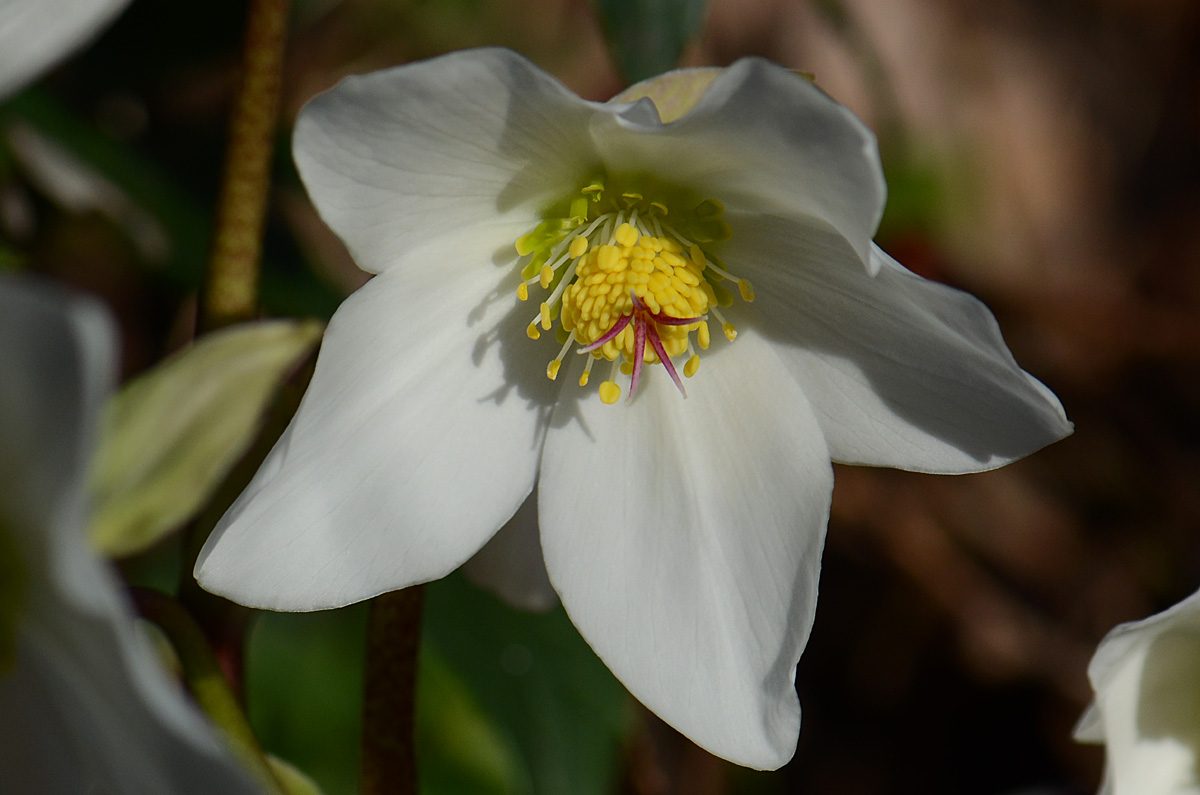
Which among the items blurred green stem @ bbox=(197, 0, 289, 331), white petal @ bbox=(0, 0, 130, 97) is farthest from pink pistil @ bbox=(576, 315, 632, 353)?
white petal @ bbox=(0, 0, 130, 97)

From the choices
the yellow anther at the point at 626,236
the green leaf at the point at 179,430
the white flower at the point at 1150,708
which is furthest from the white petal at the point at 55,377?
the white flower at the point at 1150,708

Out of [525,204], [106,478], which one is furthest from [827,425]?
[106,478]

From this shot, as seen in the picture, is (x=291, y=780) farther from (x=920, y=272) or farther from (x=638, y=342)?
(x=920, y=272)

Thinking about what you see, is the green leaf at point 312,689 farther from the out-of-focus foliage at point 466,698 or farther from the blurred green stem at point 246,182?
the blurred green stem at point 246,182

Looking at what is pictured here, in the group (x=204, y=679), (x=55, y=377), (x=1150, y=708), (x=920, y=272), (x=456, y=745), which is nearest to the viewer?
(x=55, y=377)

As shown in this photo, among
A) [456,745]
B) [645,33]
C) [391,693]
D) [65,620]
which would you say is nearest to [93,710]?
[65,620]

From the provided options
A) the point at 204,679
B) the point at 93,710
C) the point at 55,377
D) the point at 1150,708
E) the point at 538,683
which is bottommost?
the point at 538,683

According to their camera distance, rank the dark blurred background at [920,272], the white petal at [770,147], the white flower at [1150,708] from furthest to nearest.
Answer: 1. the dark blurred background at [920,272]
2. the white flower at [1150,708]
3. the white petal at [770,147]

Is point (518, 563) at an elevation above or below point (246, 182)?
below
